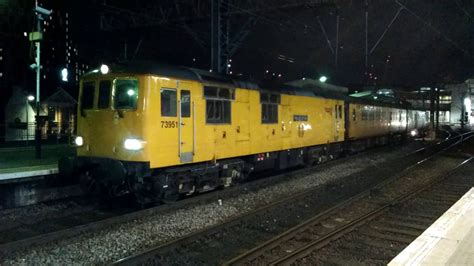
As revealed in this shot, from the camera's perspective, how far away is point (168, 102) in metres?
10.3

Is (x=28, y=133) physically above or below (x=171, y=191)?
above

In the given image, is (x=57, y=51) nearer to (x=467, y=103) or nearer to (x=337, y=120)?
(x=337, y=120)

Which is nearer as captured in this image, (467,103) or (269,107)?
(269,107)

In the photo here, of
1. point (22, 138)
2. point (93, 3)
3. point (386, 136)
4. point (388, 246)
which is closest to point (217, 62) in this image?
point (93, 3)

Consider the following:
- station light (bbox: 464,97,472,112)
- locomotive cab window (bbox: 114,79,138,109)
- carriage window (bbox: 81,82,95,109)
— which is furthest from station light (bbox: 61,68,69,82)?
station light (bbox: 464,97,472,112)

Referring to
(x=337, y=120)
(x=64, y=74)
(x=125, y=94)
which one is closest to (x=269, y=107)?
(x=125, y=94)

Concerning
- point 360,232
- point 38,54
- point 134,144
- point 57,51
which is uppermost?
point 57,51

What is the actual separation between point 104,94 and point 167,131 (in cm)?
185

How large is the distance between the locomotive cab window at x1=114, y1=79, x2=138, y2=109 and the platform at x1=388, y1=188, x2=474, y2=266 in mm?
6520

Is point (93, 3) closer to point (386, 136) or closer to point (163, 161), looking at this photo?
point (163, 161)

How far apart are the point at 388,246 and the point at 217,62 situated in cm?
1344

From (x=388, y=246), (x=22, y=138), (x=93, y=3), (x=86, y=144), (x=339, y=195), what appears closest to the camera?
(x=388, y=246)

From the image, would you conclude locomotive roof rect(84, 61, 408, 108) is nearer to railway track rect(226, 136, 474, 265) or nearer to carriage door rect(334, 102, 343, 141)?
railway track rect(226, 136, 474, 265)

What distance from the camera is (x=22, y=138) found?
23797 mm
